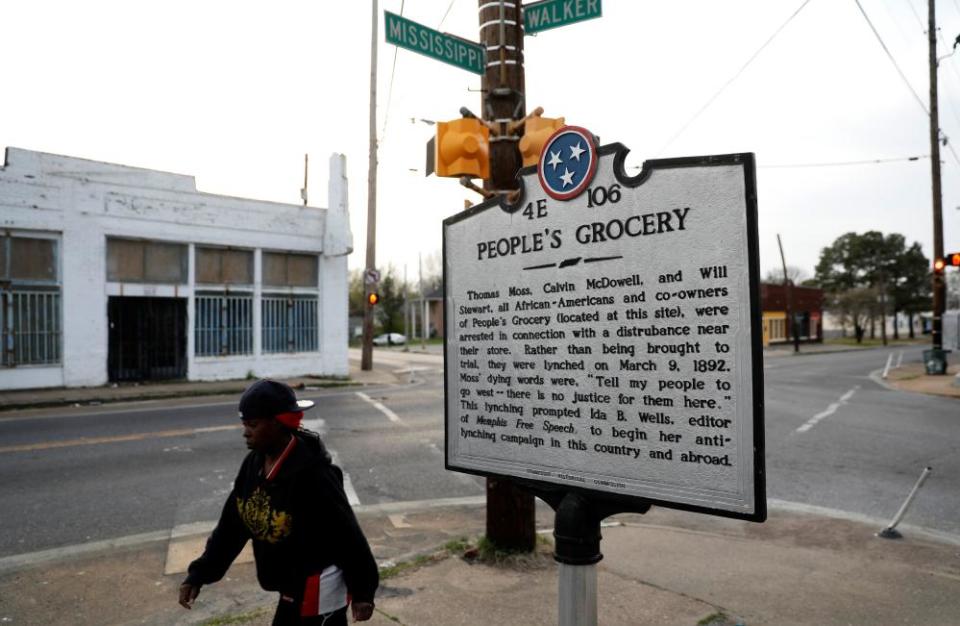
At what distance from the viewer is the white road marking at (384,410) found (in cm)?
1192

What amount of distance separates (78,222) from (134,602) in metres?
15.0

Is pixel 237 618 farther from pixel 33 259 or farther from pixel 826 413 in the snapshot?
pixel 33 259

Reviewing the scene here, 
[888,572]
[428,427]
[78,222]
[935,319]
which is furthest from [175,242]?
[935,319]

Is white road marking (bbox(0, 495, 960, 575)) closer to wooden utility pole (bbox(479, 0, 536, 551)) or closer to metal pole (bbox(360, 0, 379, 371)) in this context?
wooden utility pole (bbox(479, 0, 536, 551))

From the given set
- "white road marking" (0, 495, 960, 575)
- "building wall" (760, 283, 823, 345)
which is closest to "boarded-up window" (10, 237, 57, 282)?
"white road marking" (0, 495, 960, 575)

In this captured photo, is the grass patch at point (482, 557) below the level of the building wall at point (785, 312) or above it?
below

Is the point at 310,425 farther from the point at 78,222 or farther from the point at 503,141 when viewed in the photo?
the point at 78,222

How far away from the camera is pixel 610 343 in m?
2.69

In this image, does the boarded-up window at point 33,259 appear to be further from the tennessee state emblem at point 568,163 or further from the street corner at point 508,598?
the tennessee state emblem at point 568,163

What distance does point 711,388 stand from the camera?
7.87ft

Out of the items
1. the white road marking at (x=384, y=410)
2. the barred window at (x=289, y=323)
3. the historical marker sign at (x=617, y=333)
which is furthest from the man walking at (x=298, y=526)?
the barred window at (x=289, y=323)

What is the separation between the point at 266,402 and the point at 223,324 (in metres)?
17.7

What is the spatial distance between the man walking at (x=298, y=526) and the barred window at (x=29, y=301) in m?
16.2

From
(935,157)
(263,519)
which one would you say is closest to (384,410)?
(263,519)
